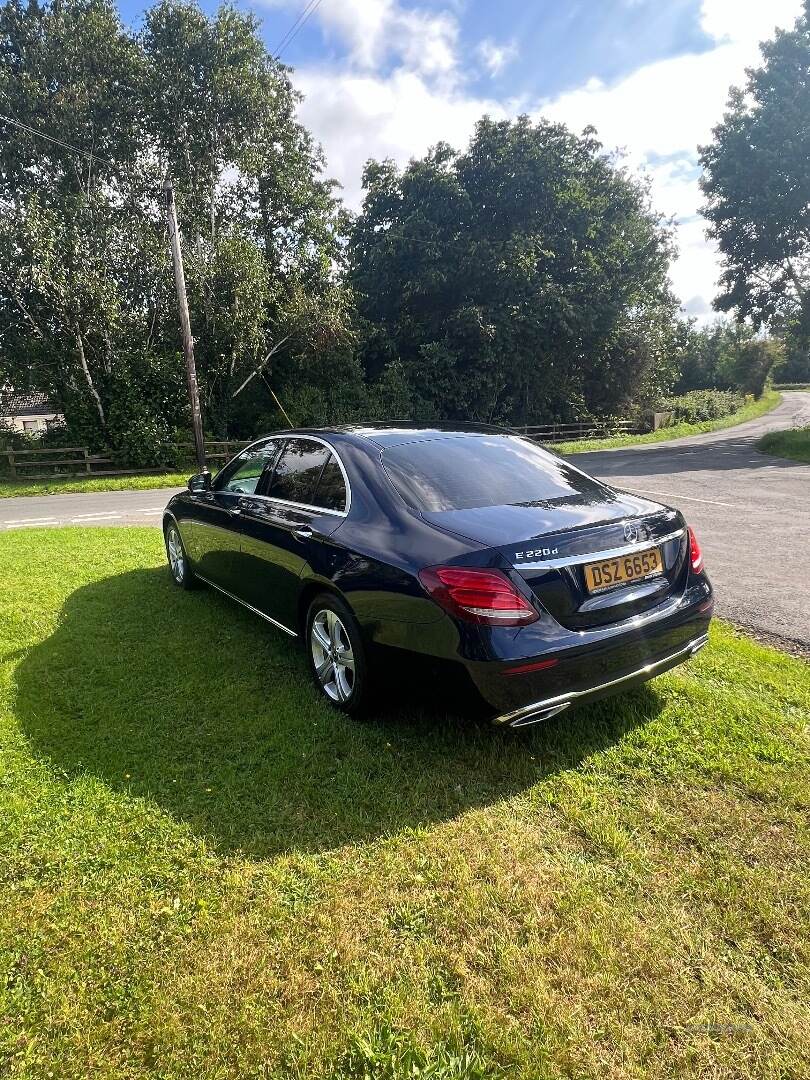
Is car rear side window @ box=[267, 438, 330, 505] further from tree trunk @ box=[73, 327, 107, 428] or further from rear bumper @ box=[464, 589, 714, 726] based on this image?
tree trunk @ box=[73, 327, 107, 428]

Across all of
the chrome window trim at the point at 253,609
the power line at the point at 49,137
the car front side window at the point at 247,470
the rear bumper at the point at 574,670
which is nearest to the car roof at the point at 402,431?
the car front side window at the point at 247,470

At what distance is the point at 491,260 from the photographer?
27.4 m

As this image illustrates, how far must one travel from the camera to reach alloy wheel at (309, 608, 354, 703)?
348cm

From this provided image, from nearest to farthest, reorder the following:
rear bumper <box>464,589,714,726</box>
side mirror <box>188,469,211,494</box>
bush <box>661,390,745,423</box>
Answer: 1. rear bumper <box>464,589,714,726</box>
2. side mirror <box>188,469,211,494</box>
3. bush <box>661,390,745,423</box>

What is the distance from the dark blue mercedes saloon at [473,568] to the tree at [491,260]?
24070 mm

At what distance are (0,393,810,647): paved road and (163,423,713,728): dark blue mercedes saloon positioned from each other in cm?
207

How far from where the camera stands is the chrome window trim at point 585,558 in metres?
2.77

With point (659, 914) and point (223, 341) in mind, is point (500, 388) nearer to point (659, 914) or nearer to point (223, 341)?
point (223, 341)

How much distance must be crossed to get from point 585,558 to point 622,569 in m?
0.24

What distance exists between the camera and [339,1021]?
71.7 inches

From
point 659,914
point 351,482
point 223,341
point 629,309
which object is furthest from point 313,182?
point 659,914

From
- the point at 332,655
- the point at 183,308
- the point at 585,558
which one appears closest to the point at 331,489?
the point at 332,655

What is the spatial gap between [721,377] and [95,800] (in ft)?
258

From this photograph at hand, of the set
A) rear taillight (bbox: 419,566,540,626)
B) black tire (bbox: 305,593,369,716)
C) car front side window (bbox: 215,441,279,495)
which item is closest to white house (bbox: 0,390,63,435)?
car front side window (bbox: 215,441,279,495)
